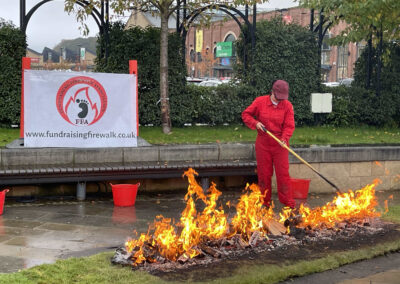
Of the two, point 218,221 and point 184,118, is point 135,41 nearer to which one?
point 184,118

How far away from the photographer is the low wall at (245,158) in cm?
930

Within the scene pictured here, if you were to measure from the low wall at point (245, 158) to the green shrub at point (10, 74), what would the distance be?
A: 2645 millimetres

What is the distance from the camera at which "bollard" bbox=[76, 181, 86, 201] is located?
9.02 metres

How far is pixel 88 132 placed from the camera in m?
9.70

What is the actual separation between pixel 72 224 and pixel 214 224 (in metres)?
2.29

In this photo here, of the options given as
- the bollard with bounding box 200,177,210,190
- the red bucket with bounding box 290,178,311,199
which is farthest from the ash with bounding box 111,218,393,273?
the bollard with bounding box 200,177,210,190

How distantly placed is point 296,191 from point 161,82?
381cm

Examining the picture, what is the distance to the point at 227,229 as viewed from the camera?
6.04 metres

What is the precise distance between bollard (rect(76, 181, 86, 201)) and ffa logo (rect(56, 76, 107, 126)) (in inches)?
46.1

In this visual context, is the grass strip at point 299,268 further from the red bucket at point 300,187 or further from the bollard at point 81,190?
the bollard at point 81,190

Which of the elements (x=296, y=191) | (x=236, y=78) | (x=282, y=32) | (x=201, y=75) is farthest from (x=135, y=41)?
(x=201, y=75)

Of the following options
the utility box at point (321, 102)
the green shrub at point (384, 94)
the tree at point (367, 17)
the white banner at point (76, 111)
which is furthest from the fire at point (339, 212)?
the green shrub at point (384, 94)

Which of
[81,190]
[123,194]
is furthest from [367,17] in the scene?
Answer: [81,190]

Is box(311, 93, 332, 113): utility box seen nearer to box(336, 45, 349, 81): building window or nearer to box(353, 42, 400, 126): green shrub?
box(353, 42, 400, 126): green shrub
